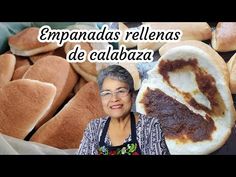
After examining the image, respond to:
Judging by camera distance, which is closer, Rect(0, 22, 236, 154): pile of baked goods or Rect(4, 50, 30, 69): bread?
Rect(0, 22, 236, 154): pile of baked goods

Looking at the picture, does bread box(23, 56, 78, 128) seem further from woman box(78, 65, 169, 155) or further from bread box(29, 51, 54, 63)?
woman box(78, 65, 169, 155)

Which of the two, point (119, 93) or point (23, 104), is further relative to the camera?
point (23, 104)

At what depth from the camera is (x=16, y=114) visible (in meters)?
2.94

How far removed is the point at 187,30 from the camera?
300 centimetres

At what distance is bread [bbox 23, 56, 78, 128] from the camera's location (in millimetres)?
2990

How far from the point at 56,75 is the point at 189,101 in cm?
91

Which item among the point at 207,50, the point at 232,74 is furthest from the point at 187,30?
the point at 232,74

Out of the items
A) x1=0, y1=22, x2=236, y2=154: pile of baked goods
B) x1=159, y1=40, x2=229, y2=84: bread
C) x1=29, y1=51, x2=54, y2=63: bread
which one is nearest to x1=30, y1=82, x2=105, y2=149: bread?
x1=0, y1=22, x2=236, y2=154: pile of baked goods

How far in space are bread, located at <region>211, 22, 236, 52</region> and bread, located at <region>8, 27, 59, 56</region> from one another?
1.07 metres

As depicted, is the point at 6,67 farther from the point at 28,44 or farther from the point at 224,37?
the point at 224,37

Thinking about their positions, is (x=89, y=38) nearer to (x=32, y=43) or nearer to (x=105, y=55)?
(x=105, y=55)

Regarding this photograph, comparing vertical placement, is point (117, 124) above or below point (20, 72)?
below

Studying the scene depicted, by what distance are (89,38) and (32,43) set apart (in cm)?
40

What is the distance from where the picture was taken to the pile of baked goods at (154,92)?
113 inches
